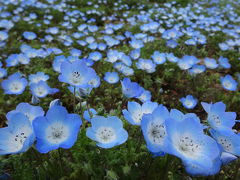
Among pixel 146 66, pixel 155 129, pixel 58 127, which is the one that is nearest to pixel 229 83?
pixel 146 66

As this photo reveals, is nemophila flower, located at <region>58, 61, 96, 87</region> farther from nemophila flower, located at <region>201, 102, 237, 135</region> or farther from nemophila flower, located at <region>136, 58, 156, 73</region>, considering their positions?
nemophila flower, located at <region>136, 58, 156, 73</region>

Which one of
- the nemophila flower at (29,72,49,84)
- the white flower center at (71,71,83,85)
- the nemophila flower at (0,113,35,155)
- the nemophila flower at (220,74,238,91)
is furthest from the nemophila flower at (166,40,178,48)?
the nemophila flower at (0,113,35,155)

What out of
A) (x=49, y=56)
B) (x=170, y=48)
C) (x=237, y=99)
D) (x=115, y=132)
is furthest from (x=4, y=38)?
(x=237, y=99)

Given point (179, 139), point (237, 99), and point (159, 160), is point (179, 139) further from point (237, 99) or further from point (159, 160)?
point (237, 99)

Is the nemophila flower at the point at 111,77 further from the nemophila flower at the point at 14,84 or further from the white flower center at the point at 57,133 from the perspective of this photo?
the white flower center at the point at 57,133

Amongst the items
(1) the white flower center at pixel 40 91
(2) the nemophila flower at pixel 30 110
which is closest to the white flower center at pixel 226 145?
(2) the nemophila flower at pixel 30 110

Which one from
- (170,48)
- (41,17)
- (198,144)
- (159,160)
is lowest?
(41,17)
